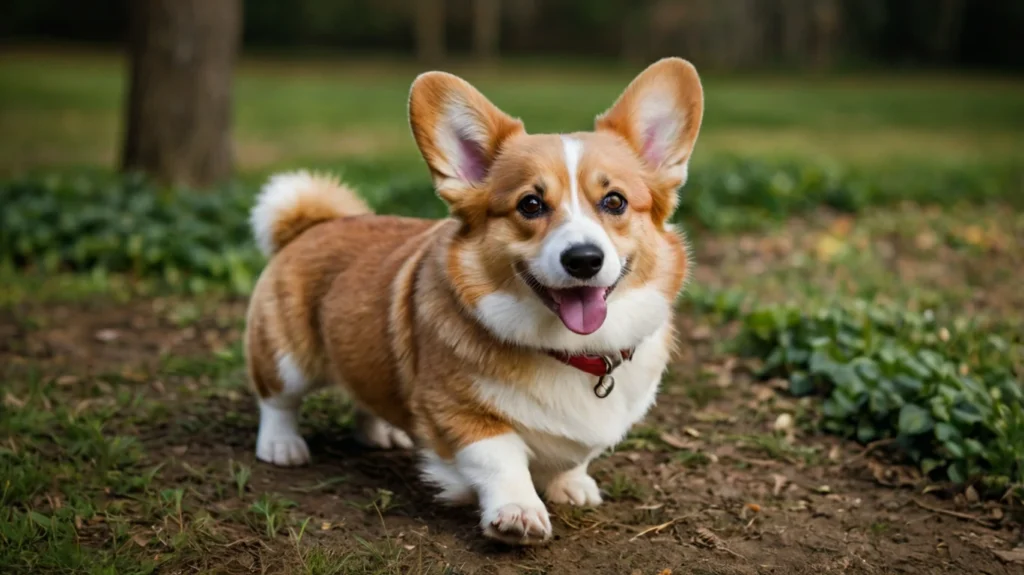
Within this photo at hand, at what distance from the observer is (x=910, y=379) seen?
3938 millimetres

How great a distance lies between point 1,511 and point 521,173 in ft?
6.18

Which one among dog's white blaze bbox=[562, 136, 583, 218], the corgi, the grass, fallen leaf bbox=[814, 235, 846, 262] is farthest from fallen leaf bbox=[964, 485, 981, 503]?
the grass

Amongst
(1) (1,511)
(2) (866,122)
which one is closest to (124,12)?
(2) (866,122)

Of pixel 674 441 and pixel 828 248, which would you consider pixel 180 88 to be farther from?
pixel 674 441

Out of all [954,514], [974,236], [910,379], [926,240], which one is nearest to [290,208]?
[910,379]

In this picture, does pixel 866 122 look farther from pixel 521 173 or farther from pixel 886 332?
pixel 521 173

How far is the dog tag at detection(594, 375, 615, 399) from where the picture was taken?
3.14 m

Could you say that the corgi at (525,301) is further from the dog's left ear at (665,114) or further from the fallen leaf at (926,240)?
the fallen leaf at (926,240)

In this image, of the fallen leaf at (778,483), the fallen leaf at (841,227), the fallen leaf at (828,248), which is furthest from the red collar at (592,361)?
the fallen leaf at (841,227)

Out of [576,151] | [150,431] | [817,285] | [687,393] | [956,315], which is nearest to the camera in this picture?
[576,151]

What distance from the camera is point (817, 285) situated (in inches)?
234

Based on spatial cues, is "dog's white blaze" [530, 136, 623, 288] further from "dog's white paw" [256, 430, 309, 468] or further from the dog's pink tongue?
"dog's white paw" [256, 430, 309, 468]

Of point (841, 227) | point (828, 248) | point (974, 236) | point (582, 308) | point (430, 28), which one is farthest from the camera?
point (430, 28)

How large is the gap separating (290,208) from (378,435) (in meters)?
0.95
